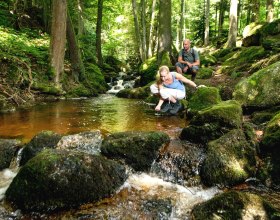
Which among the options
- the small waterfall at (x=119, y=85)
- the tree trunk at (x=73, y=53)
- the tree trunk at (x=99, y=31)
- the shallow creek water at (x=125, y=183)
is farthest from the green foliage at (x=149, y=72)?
the shallow creek water at (x=125, y=183)

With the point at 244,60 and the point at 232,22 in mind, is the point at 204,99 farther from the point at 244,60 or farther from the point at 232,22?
the point at 232,22

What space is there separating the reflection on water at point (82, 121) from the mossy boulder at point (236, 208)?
9.04 feet

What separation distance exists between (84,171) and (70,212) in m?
0.63

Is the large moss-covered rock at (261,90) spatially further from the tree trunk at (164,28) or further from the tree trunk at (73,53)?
the tree trunk at (73,53)

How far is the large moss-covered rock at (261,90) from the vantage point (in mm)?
7621

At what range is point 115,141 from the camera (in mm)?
5832

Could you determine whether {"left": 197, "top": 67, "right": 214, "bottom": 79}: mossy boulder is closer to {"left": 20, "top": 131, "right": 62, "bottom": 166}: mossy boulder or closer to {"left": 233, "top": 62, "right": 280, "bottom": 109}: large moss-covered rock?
{"left": 233, "top": 62, "right": 280, "bottom": 109}: large moss-covered rock

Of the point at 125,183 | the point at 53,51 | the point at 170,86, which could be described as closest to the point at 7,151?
the point at 125,183

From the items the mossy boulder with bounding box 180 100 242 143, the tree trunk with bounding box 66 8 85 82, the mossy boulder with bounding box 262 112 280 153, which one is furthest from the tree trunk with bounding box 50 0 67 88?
the mossy boulder with bounding box 262 112 280 153

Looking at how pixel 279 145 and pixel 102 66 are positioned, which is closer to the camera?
pixel 279 145

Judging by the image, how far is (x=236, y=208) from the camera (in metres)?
4.00

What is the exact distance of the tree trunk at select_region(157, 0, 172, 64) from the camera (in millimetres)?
15992

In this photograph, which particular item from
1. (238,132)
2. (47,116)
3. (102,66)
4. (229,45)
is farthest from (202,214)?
(102,66)

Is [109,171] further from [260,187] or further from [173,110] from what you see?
[173,110]
